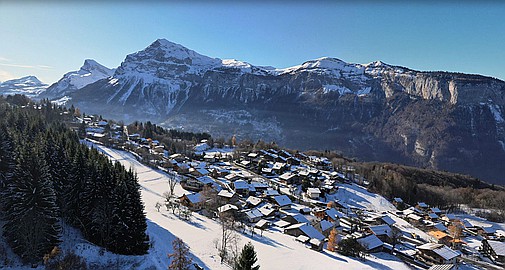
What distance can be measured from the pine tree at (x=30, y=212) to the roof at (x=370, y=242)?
36.0 meters

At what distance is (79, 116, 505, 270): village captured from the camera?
44.1m

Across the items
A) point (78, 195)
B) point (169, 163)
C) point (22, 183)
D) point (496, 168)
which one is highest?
point (22, 183)

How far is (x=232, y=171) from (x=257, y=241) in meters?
42.3

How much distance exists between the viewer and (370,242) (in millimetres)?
43938

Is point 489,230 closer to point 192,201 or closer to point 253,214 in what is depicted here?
point 253,214

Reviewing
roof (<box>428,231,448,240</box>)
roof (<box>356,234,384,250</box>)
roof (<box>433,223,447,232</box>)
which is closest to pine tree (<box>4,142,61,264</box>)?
roof (<box>356,234,384,250</box>)

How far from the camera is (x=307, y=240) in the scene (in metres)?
42.6

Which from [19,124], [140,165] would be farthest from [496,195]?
[19,124]

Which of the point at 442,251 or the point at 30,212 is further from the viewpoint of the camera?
the point at 442,251

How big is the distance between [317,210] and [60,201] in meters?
43.3

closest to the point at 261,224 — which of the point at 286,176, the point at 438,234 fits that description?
the point at 438,234

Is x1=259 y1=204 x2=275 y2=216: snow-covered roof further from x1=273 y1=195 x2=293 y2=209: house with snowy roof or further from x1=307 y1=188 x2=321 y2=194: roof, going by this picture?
x1=307 y1=188 x2=321 y2=194: roof

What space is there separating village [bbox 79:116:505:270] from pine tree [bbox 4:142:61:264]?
2174 centimetres

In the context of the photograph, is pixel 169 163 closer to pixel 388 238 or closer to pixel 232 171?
pixel 232 171
